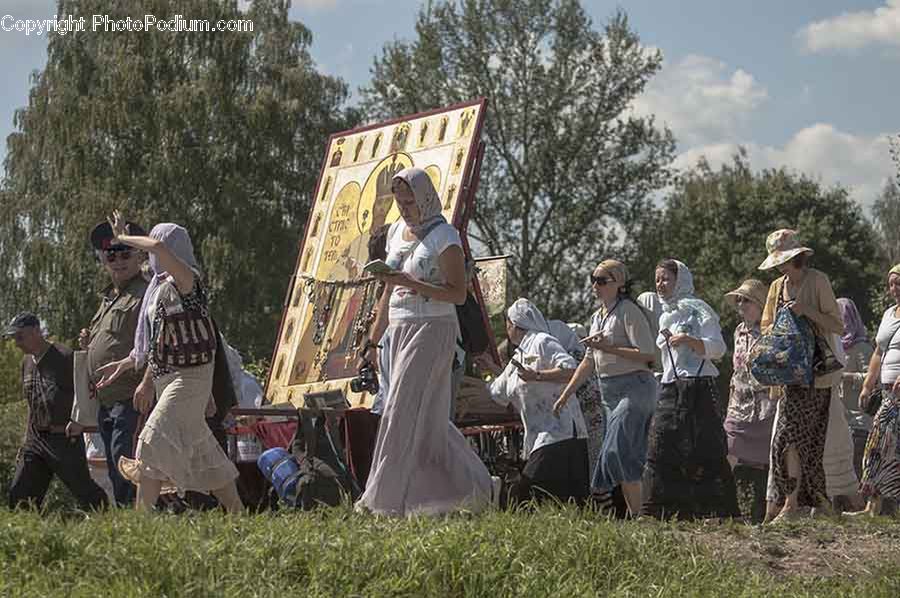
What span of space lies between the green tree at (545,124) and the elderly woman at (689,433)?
37.1 m

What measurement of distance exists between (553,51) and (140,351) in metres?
41.3

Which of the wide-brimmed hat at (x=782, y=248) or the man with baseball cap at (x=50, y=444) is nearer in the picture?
the wide-brimmed hat at (x=782, y=248)

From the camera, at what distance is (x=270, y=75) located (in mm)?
41344

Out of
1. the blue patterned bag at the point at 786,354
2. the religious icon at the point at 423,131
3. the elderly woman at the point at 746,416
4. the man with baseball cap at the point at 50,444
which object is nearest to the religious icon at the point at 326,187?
the religious icon at the point at 423,131

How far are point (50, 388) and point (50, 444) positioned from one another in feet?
1.35

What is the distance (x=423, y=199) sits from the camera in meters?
8.35

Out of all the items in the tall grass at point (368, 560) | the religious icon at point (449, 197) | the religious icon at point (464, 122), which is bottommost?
the tall grass at point (368, 560)

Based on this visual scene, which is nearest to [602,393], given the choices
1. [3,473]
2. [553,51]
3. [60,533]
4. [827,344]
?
[827,344]

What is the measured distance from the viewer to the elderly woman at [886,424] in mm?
10133

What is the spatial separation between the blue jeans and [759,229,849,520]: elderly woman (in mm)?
4062

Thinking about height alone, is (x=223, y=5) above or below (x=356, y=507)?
above

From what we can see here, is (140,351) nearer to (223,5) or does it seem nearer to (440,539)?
(440,539)

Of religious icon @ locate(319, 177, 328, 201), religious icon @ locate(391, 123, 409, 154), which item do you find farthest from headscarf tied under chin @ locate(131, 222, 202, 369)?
religious icon @ locate(319, 177, 328, 201)

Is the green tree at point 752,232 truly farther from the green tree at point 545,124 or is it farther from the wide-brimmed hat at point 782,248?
the wide-brimmed hat at point 782,248
